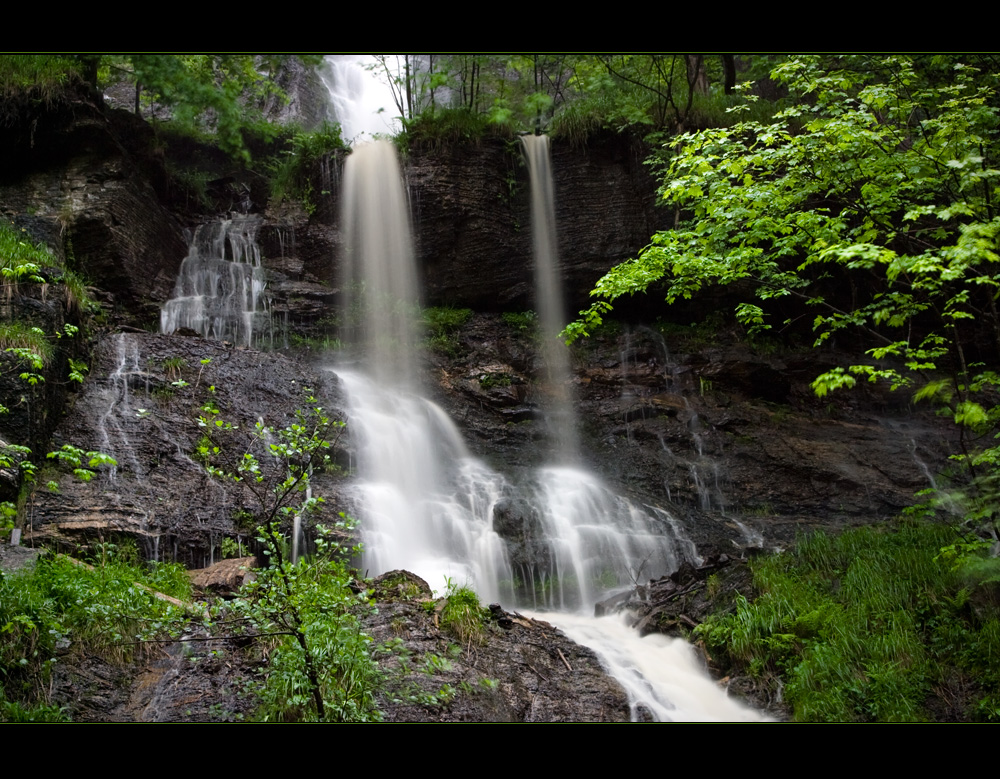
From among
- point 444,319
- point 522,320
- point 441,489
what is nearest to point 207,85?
point 444,319

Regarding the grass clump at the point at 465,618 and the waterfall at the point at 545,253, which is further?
the waterfall at the point at 545,253

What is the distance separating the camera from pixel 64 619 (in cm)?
428

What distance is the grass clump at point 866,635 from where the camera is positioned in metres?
4.65

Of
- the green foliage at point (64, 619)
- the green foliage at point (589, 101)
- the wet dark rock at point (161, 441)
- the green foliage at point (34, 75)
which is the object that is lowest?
the green foliage at point (64, 619)

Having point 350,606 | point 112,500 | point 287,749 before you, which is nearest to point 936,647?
point 350,606

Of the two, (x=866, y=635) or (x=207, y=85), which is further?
(x=207, y=85)

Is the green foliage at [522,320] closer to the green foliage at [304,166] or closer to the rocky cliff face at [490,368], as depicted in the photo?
the rocky cliff face at [490,368]

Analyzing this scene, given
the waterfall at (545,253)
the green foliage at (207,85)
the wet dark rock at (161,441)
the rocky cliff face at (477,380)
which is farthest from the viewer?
the waterfall at (545,253)

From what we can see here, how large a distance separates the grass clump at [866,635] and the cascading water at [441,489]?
62 centimetres

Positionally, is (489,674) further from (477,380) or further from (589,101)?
(589,101)

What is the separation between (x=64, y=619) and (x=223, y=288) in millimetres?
8619

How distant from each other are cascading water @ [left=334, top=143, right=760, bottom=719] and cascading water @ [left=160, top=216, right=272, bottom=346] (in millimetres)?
1786

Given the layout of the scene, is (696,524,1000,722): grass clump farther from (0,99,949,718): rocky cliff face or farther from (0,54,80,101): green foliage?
(0,54,80,101): green foliage

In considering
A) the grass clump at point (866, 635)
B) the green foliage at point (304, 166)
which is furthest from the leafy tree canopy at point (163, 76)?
the grass clump at point (866, 635)
